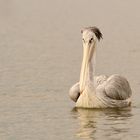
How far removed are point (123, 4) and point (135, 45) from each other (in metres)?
9.74

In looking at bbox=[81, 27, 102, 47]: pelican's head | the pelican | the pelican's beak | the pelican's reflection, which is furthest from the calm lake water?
bbox=[81, 27, 102, 47]: pelican's head

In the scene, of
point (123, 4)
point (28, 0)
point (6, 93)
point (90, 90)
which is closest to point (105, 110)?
point (90, 90)

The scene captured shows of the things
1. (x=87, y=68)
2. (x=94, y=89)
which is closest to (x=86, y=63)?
(x=87, y=68)

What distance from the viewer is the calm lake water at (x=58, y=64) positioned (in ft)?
43.3

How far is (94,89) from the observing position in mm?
15148

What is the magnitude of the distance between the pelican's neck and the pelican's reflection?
541mm

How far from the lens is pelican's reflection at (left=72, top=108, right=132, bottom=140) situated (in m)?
12.8

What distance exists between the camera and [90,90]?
49.5 feet

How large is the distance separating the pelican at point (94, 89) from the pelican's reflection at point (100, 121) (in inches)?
7.4

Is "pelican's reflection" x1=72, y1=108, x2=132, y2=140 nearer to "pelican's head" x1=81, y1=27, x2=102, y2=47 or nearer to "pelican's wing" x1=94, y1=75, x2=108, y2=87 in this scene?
"pelican's wing" x1=94, y1=75, x2=108, y2=87

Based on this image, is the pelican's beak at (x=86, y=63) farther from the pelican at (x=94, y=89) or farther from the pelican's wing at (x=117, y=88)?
the pelican's wing at (x=117, y=88)

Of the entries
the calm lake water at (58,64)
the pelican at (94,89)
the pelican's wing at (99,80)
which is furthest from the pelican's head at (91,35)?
the calm lake water at (58,64)

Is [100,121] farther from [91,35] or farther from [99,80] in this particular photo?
[91,35]

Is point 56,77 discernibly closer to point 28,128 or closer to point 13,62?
point 13,62
